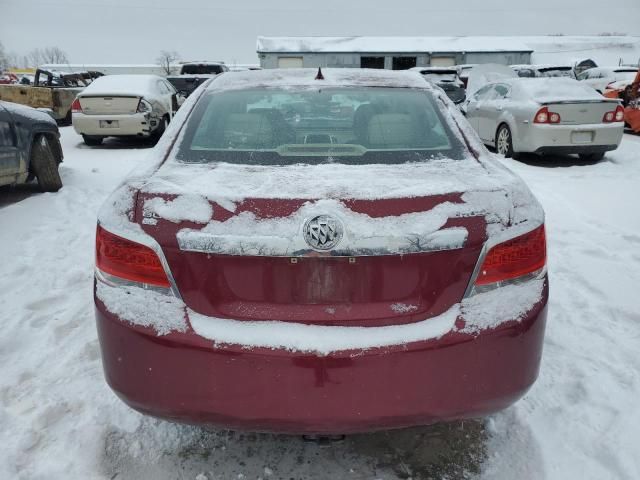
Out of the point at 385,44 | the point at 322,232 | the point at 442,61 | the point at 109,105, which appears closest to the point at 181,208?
the point at 322,232

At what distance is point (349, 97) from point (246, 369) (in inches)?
63.0

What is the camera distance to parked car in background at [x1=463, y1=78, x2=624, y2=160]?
27.9ft

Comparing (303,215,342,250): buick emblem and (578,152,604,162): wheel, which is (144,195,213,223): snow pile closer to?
(303,215,342,250): buick emblem

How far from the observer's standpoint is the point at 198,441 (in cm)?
227

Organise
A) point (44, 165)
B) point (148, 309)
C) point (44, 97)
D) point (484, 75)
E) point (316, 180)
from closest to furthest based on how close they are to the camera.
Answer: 1. point (148, 309)
2. point (316, 180)
3. point (44, 165)
4. point (44, 97)
5. point (484, 75)


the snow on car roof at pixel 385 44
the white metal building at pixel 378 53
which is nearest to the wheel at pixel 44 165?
the white metal building at pixel 378 53

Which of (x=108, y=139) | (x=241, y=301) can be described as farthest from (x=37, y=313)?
(x=108, y=139)

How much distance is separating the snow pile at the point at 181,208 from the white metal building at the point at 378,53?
4151cm

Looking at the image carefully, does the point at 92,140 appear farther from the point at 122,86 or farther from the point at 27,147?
the point at 27,147

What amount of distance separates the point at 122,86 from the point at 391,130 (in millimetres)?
10193

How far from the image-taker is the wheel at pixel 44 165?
6402 millimetres

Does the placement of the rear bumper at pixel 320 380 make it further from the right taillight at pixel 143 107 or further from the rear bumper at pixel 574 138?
the right taillight at pixel 143 107

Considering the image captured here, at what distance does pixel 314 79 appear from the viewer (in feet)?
9.34

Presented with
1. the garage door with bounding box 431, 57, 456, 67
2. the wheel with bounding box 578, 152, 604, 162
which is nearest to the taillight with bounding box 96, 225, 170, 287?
the wheel with bounding box 578, 152, 604, 162
